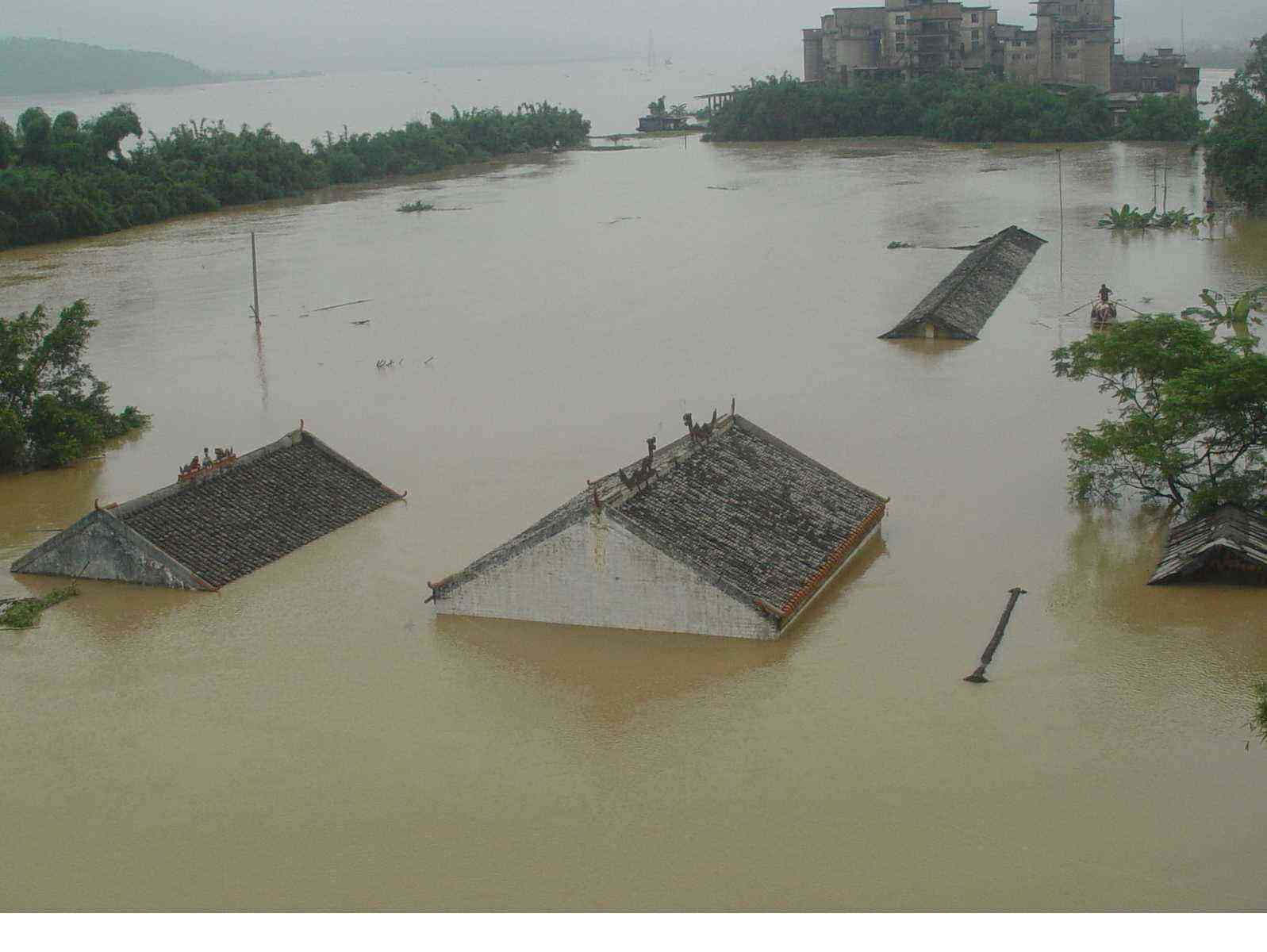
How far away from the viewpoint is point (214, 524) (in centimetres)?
1302

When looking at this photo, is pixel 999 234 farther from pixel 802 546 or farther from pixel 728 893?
pixel 728 893

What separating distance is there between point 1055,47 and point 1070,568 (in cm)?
5047

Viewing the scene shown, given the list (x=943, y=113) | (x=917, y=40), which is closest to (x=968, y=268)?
(x=943, y=113)

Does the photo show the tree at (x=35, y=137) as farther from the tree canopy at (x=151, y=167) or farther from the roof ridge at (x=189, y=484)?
the roof ridge at (x=189, y=484)

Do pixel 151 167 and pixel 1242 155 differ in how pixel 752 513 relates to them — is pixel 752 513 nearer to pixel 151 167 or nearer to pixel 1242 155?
pixel 1242 155

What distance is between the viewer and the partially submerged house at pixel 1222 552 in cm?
1142

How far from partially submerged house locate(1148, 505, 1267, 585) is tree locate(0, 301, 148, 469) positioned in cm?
1140

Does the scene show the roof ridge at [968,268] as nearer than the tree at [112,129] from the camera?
Yes

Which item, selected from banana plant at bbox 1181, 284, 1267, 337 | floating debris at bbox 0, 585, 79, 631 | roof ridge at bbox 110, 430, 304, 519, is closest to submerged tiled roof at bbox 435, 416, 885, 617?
roof ridge at bbox 110, 430, 304, 519

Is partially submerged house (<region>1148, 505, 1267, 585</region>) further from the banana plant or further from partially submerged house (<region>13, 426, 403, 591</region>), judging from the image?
partially submerged house (<region>13, 426, 403, 591</region>)

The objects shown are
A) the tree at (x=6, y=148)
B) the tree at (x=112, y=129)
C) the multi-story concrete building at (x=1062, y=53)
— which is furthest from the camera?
the multi-story concrete building at (x=1062, y=53)

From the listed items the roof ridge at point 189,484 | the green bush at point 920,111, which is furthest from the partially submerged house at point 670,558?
the green bush at point 920,111

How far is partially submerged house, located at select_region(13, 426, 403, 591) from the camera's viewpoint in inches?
489

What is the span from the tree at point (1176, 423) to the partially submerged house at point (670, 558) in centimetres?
261
